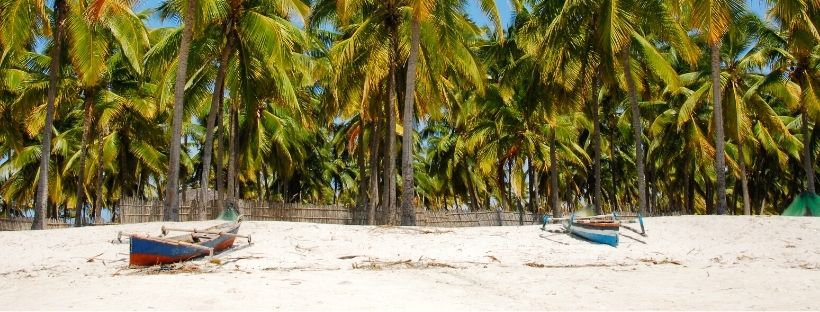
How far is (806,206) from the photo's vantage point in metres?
18.4

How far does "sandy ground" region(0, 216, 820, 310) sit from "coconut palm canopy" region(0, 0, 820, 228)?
2904mm

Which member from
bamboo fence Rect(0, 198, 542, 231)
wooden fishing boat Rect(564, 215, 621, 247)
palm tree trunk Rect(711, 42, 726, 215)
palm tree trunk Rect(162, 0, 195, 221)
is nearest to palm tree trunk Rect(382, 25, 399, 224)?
bamboo fence Rect(0, 198, 542, 231)

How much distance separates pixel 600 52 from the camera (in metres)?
20.3

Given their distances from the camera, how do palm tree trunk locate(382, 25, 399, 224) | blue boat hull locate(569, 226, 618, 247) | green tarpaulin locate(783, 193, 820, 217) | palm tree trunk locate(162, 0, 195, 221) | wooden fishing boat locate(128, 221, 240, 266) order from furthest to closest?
palm tree trunk locate(382, 25, 399, 224) → green tarpaulin locate(783, 193, 820, 217) → palm tree trunk locate(162, 0, 195, 221) → blue boat hull locate(569, 226, 618, 247) → wooden fishing boat locate(128, 221, 240, 266)

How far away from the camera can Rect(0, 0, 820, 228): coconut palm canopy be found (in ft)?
58.5

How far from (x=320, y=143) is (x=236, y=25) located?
24.9 meters

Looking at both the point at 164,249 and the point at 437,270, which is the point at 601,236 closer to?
the point at 437,270

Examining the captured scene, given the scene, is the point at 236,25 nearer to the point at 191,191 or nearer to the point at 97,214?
the point at 97,214

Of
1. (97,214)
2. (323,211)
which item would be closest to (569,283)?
(323,211)

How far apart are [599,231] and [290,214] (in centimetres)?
1131

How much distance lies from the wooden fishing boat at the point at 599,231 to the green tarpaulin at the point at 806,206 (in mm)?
6769

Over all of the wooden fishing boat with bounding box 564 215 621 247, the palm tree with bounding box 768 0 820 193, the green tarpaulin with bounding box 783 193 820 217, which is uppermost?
the palm tree with bounding box 768 0 820 193

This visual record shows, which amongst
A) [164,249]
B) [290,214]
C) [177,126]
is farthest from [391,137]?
[164,249]

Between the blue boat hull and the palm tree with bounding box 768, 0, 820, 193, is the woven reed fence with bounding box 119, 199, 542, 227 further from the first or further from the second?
Result: the blue boat hull
